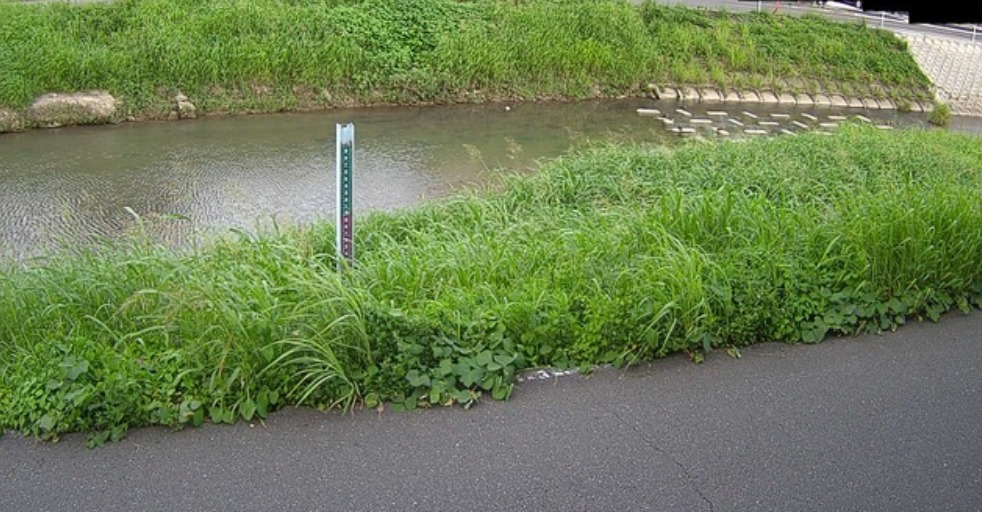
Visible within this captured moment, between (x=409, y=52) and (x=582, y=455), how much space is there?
12.3 metres

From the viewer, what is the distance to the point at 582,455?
3434mm

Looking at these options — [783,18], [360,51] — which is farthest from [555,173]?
[783,18]

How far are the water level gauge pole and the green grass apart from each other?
0.41ft

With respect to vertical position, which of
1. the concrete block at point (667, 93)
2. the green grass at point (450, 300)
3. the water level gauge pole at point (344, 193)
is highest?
the water level gauge pole at point (344, 193)

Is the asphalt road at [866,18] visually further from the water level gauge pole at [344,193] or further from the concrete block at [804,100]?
the water level gauge pole at [344,193]

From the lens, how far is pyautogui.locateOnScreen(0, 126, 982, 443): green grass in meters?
3.68

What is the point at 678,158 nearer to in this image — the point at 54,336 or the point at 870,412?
the point at 870,412

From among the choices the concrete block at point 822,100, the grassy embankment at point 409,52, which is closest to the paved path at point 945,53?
the grassy embankment at point 409,52

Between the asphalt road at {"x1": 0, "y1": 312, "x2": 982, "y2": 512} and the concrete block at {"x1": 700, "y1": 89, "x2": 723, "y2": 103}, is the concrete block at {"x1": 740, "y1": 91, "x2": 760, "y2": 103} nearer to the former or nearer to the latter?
the concrete block at {"x1": 700, "y1": 89, "x2": 723, "y2": 103}

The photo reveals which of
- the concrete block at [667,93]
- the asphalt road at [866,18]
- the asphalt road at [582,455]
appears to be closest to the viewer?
the asphalt road at [582,455]

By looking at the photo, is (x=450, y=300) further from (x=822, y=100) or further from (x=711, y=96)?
(x=822, y=100)

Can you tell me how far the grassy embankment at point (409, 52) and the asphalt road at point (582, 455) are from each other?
10.4 meters

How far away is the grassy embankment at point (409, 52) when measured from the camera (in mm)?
12875

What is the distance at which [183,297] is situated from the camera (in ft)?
13.0
